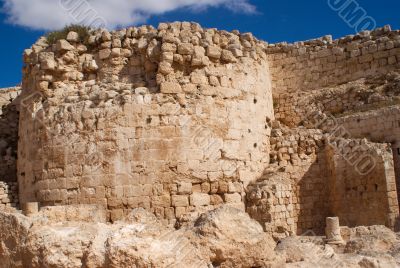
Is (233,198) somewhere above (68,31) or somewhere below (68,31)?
below

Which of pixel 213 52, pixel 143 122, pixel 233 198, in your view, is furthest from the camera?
pixel 213 52

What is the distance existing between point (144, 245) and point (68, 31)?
8.19 metres

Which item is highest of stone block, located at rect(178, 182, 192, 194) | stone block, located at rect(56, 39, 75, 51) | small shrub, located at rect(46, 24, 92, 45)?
small shrub, located at rect(46, 24, 92, 45)

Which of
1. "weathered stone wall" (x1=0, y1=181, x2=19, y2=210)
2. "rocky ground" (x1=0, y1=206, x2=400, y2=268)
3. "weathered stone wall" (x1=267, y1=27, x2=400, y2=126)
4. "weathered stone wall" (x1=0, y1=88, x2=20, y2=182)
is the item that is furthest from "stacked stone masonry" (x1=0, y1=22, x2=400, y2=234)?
"rocky ground" (x1=0, y1=206, x2=400, y2=268)

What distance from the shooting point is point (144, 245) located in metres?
4.09

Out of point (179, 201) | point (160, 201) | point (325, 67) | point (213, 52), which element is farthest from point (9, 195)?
point (325, 67)

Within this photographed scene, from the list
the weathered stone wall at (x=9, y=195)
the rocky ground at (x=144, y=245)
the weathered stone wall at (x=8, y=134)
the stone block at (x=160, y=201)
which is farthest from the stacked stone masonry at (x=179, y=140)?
the rocky ground at (x=144, y=245)

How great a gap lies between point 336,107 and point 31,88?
8113mm

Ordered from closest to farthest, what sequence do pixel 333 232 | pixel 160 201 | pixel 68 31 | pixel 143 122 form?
pixel 333 232, pixel 160 201, pixel 143 122, pixel 68 31

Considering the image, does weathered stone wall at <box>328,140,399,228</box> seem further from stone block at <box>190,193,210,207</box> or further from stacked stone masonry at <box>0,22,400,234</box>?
stone block at <box>190,193,210,207</box>

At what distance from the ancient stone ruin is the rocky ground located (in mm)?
3305

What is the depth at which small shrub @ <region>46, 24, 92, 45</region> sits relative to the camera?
35.8ft

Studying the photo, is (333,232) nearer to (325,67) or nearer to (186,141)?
(186,141)

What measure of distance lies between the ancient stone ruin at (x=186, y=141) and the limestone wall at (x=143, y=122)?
2 centimetres
